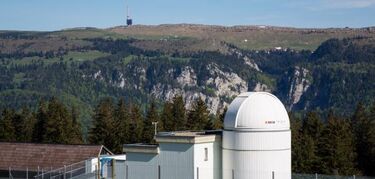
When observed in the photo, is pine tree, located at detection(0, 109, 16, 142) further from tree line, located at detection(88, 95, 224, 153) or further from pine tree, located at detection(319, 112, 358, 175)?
pine tree, located at detection(319, 112, 358, 175)

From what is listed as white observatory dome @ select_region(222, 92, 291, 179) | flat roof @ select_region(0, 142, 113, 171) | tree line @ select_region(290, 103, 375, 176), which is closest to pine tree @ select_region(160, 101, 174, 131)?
tree line @ select_region(290, 103, 375, 176)

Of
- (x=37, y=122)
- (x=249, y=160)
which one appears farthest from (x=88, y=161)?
(x=37, y=122)

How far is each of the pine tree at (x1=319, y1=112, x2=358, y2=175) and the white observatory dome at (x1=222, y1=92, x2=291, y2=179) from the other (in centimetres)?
2093

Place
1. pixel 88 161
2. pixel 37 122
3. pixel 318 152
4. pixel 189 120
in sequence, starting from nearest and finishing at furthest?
pixel 88 161, pixel 318 152, pixel 189 120, pixel 37 122

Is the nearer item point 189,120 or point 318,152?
point 318,152

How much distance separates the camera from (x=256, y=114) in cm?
5259

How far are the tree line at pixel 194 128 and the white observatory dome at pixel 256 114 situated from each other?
21.5 m

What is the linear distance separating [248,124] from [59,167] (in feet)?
58.6

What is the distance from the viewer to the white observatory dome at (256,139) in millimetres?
52531

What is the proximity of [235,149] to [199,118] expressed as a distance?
32.3 metres

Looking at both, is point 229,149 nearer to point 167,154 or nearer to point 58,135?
point 167,154

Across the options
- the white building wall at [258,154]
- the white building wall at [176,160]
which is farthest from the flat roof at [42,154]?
the white building wall at [258,154]

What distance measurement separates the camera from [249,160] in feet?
174

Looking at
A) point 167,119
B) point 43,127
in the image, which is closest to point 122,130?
point 167,119
